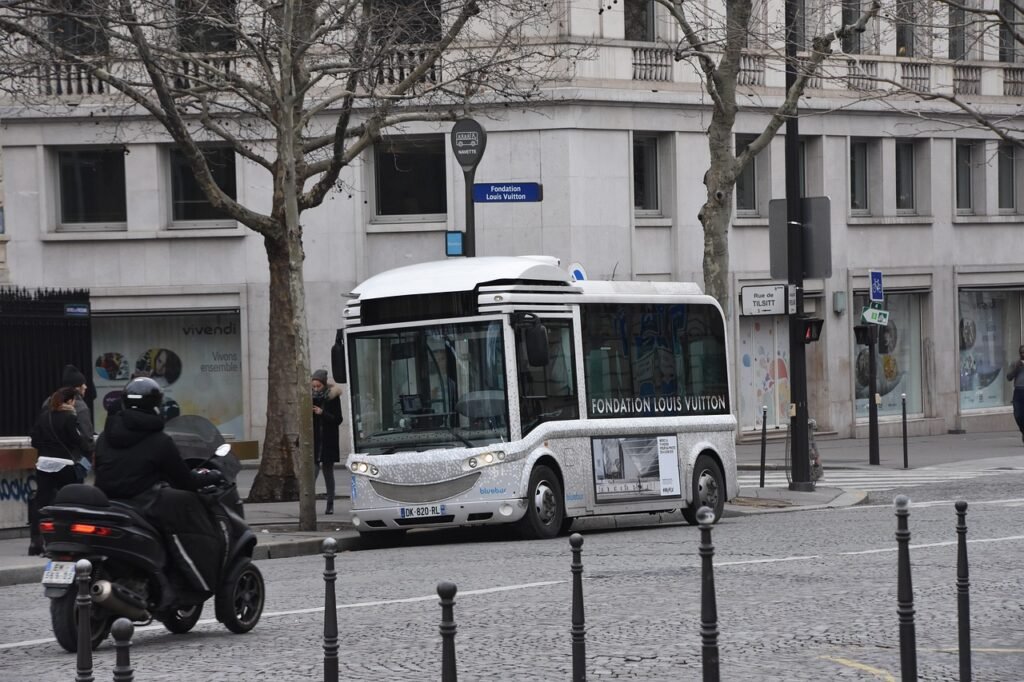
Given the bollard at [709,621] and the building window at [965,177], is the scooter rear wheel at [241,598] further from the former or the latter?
the building window at [965,177]

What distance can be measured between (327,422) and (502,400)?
5008 mm

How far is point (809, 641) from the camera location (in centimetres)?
1014

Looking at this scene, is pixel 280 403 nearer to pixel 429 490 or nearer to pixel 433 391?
pixel 433 391

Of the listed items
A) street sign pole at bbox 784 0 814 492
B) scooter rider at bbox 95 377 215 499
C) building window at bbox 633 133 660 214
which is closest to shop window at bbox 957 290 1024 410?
building window at bbox 633 133 660 214

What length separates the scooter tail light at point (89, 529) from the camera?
989cm

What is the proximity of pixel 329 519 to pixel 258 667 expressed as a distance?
36.5ft

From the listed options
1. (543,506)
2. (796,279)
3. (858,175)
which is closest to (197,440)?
(543,506)

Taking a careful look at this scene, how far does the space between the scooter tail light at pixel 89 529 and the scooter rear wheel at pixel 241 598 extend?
1042 millimetres

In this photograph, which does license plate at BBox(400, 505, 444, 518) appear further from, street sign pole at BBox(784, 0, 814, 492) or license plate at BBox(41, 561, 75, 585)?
license plate at BBox(41, 561, 75, 585)

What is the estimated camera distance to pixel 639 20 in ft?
108

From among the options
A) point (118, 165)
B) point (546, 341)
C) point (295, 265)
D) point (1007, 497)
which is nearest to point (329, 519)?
point (295, 265)

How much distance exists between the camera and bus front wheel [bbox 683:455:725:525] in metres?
19.6

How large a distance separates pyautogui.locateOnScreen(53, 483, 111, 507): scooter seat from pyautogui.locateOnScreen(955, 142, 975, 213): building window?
1246 inches

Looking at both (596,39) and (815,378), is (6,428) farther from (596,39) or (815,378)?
(815,378)
